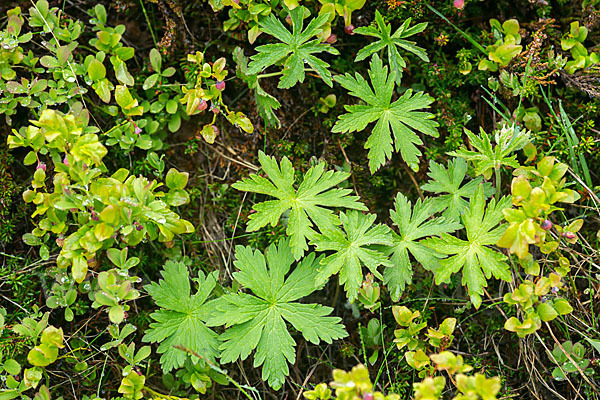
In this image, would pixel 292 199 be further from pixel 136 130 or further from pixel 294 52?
pixel 136 130

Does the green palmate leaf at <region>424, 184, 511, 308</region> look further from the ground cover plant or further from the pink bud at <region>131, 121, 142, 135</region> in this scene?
the pink bud at <region>131, 121, 142, 135</region>

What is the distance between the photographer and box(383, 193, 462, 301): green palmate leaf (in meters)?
2.64

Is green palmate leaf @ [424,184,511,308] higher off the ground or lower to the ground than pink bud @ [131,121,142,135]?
lower

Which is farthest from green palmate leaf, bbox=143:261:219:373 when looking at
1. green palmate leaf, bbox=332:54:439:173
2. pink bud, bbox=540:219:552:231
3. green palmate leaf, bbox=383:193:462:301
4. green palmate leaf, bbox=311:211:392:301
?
pink bud, bbox=540:219:552:231

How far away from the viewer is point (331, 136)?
3.17 meters

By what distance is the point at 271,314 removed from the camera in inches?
104

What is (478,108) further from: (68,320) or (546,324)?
(68,320)

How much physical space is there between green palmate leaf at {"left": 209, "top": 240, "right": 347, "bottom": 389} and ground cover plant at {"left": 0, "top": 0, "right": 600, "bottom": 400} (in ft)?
0.04

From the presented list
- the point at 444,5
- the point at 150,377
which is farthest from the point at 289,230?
the point at 444,5

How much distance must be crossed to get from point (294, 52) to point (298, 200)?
811mm

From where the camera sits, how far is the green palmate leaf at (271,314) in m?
2.57

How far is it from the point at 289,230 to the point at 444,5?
65.7 inches

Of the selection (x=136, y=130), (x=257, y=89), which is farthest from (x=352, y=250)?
(x=136, y=130)

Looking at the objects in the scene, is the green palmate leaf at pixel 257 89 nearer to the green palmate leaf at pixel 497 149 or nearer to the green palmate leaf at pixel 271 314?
the green palmate leaf at pixel 271 314
